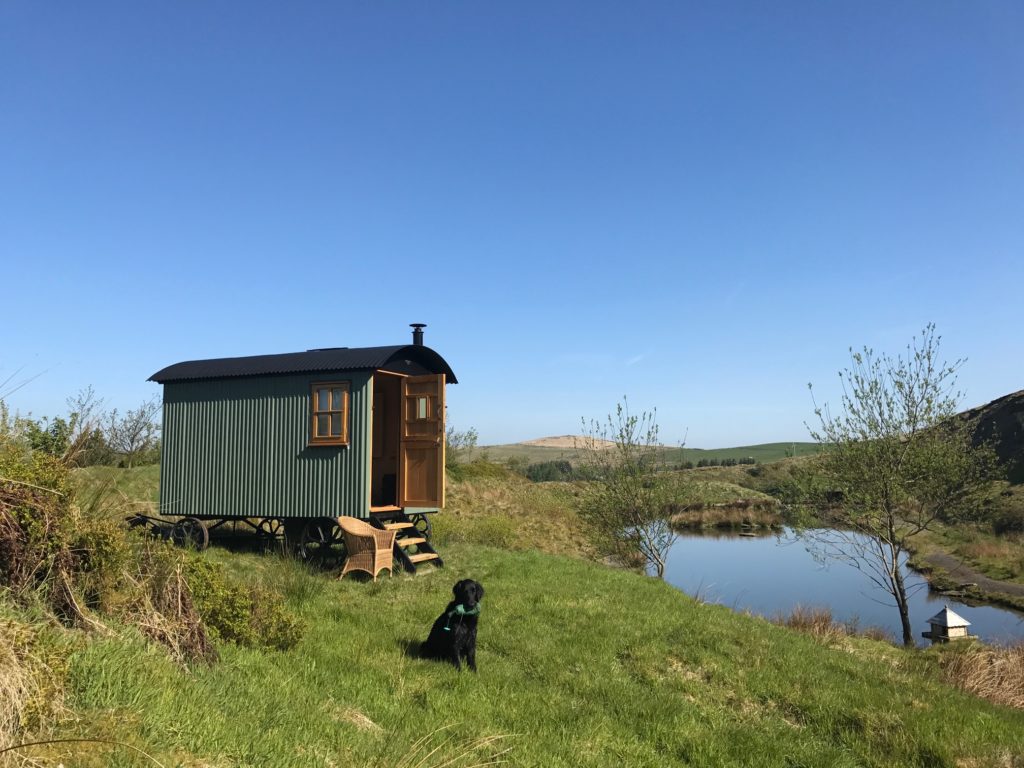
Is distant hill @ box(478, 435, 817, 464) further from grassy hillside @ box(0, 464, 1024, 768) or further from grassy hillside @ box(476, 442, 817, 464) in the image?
grassy hillside @ box(0, 464, 1024, 768)

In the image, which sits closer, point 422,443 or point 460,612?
point 460,612

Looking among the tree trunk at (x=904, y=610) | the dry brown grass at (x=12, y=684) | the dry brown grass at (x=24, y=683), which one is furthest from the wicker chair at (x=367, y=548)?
the tree trunk at (x=904, y=610)

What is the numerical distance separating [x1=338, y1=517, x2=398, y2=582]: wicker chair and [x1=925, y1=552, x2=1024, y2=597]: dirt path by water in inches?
787

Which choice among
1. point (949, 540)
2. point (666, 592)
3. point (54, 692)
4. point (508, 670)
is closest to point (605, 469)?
point (666, 592)

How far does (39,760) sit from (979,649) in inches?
442

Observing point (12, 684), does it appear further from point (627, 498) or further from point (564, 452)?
point (564, 452)

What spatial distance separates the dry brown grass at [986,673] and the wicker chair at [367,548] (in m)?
7.51

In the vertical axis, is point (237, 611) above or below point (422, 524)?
above

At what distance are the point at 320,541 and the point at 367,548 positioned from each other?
1733mm

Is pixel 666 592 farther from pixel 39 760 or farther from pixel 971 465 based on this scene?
pixel 39 760

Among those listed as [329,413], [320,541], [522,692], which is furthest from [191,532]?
[522,692]

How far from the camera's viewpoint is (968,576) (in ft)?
73.7

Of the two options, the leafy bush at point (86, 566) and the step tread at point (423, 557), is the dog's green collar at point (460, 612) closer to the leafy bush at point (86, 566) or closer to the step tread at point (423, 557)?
the leafy bush at point (86, 566)

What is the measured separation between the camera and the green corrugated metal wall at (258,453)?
409 inches
